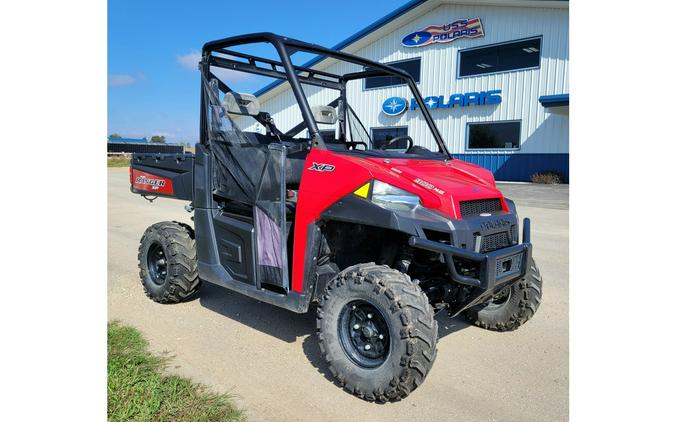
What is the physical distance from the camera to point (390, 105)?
2053cm

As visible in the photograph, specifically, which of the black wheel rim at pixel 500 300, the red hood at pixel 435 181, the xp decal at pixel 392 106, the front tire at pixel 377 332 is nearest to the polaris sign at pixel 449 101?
the xp decal at pixel 392 106

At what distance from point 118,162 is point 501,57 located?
27159mm

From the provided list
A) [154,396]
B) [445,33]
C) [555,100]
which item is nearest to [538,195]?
[555,100]

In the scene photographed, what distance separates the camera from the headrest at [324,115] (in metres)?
4.28

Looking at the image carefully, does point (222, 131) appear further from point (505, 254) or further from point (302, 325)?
point (505, 254)

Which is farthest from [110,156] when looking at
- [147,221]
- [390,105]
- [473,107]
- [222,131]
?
[222,131]

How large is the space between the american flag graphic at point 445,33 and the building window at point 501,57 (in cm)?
66

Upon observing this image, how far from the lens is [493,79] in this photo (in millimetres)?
18766

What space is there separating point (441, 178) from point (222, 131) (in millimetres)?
1866

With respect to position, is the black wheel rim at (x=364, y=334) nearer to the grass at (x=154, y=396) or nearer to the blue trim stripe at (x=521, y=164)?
the grass at (x=154, y=396)

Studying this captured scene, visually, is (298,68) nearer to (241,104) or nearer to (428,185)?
(241,104)

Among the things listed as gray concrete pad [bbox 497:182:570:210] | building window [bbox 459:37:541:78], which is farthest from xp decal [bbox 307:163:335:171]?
building window [bbox 459:37:541:78]

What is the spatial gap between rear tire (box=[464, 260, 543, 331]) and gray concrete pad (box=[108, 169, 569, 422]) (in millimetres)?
90

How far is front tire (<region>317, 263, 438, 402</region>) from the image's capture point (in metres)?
2.77
